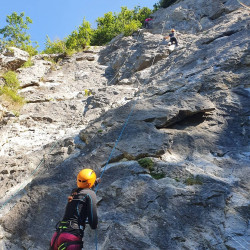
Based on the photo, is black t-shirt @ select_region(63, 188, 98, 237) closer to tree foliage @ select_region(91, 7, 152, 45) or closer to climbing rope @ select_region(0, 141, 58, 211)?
climbing rope @ select_region(0, 141, 58, 211)

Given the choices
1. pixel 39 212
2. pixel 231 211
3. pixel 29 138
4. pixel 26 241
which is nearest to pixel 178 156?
pixel 231 211

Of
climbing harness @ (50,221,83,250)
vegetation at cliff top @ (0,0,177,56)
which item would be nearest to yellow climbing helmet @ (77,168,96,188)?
climbing harness @ (50,221,83,250)

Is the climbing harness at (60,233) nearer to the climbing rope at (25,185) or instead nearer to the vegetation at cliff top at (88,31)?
the climbing rope at (25,185)

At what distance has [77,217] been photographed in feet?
9.62

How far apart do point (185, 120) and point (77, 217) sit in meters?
3.31

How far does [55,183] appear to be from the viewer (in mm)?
4367

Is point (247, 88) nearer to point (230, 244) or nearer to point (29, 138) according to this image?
point (230, 244)

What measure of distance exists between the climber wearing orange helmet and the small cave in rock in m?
2.40

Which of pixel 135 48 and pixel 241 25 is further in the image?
pixel 135 48

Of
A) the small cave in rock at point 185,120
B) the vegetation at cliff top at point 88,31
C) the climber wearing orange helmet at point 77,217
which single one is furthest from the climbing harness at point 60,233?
the vegetation at cliff top at point 88,31

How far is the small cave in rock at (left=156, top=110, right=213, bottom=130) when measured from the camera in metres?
5.11

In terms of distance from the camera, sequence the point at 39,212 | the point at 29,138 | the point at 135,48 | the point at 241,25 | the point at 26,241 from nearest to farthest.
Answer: the point at 26,241
the point at 39,212
the point at 29,138
the point at 241,25
the point at 135,48

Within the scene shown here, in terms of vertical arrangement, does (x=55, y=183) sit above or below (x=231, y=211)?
above

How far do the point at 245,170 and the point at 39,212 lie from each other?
Answer: 3402mm
